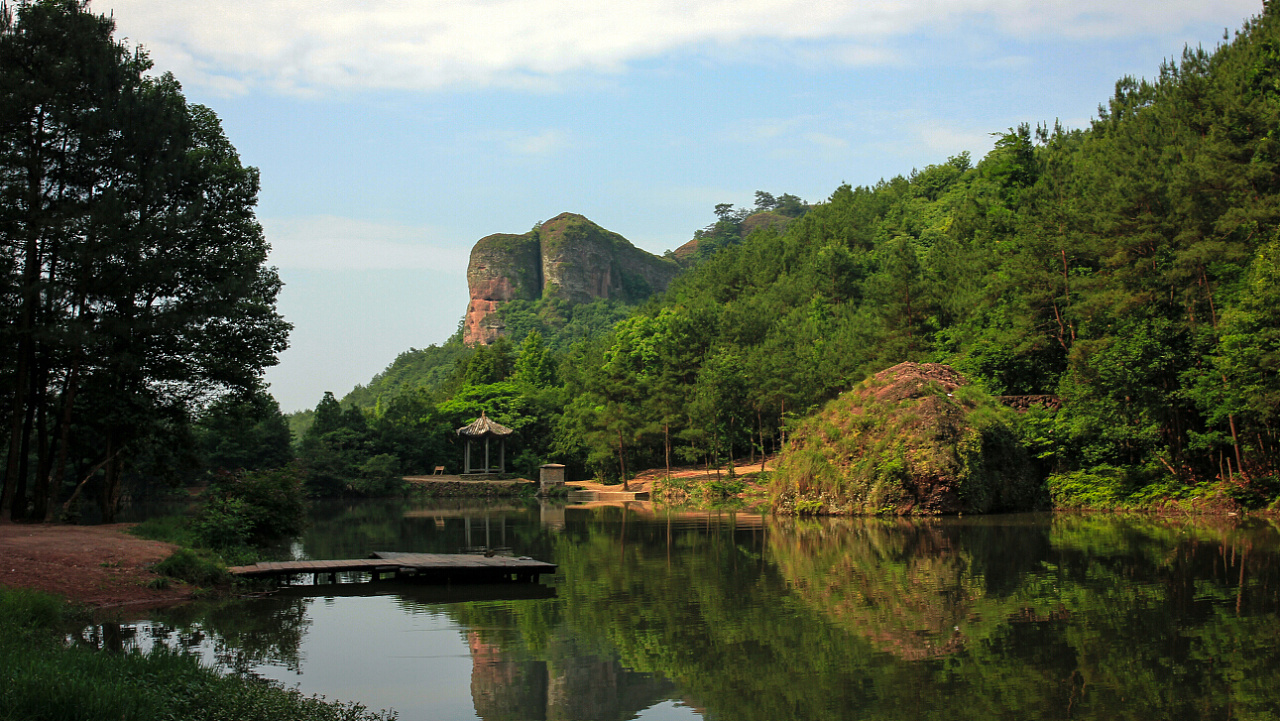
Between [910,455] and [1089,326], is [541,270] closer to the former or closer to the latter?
[1089,326]

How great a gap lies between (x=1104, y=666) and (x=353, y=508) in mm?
36661

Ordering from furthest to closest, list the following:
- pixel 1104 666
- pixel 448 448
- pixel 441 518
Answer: pixel 448 448 → pixel 441 518 → pixel 1104 666

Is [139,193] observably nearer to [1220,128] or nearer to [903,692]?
[903,692]

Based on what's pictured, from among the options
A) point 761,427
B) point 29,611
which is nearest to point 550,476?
point 761,427

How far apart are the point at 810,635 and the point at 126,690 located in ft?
21.9

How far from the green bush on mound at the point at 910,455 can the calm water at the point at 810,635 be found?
6.14m

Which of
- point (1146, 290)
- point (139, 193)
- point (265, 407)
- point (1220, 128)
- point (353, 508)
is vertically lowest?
point (353, 508)

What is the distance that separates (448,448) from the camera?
5806cm

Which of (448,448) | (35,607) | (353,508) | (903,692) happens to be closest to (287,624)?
(35,607)

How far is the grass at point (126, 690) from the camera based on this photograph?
18.2ft

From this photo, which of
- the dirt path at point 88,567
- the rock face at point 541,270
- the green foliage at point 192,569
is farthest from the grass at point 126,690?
the rock face at point 541,270

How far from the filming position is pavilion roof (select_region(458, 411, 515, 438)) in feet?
175

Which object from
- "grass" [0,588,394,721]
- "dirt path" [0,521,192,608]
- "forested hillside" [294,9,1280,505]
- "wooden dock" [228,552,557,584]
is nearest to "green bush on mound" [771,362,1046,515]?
"forested hillside" [294,9,1280,505]

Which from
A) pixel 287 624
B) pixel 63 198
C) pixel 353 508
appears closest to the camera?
pixel 287 624
